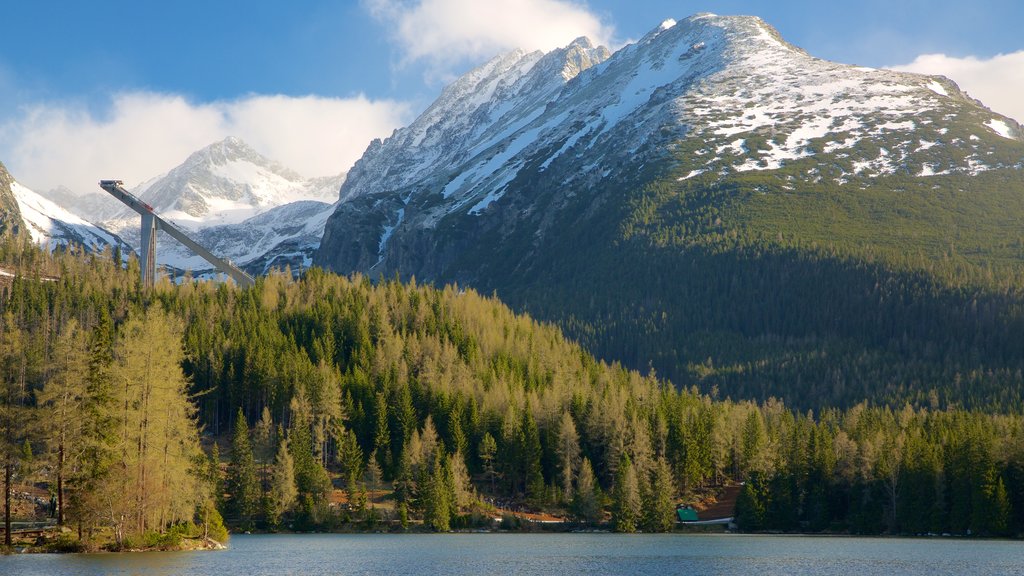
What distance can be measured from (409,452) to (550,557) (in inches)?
2187

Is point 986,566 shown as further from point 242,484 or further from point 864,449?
point 242,484

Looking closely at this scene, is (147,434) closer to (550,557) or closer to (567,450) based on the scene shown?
(550,557)

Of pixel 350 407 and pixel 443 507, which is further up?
pixel 350 407

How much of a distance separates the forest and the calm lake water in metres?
7.14

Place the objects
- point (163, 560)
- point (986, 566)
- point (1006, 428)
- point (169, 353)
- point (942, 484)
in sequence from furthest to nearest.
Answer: point (1006, 428) → point (942, 484) → point (169, 353) → point (986, 566) → point (163, 560)

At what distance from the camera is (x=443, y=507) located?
14662 cm

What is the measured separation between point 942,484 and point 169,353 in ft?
301

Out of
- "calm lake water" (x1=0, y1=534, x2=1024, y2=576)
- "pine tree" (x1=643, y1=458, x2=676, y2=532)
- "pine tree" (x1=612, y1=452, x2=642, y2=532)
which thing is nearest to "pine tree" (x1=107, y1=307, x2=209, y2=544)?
"calm lake water" (x1=0, y1=534, x2=1024, y2=576)

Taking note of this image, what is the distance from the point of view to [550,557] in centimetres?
10544

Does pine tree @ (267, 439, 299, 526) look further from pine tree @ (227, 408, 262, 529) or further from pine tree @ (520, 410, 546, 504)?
pine tree @ (520, 410, 546, 504)

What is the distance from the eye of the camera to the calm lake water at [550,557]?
87.6m

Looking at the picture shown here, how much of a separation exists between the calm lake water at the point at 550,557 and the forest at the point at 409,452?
7137mm

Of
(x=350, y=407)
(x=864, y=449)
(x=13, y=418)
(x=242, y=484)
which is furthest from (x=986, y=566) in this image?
(x=350, y=407)

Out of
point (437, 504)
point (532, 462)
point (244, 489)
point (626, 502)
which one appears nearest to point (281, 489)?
point (244, 489)
